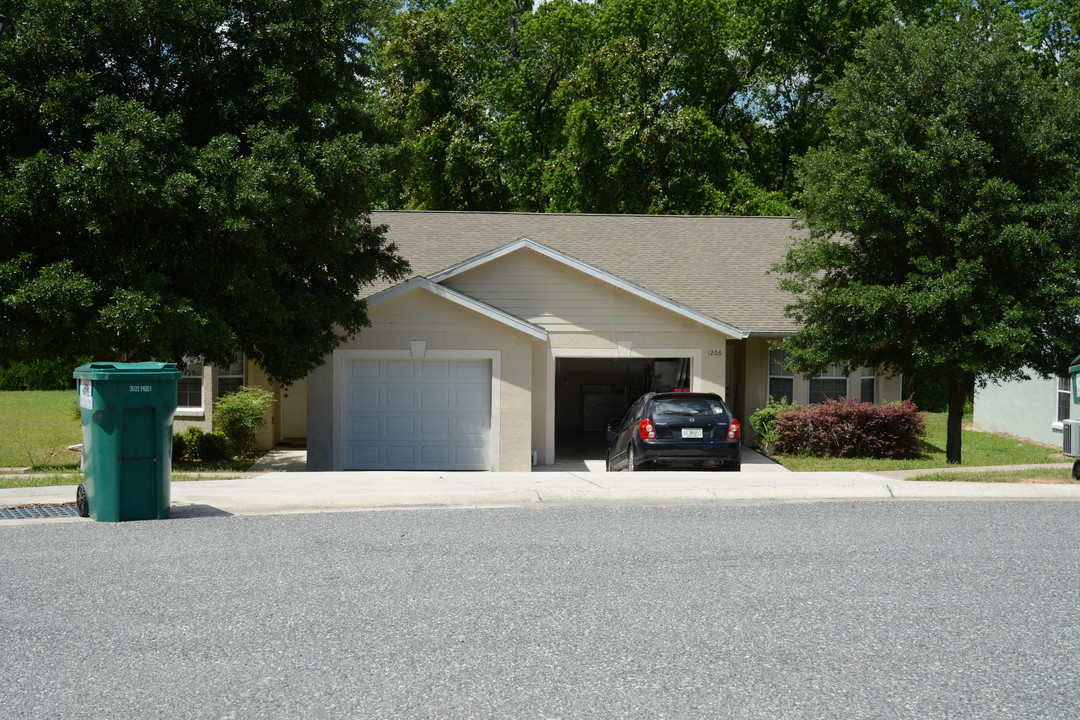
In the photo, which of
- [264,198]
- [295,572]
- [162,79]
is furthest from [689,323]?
[295,572]

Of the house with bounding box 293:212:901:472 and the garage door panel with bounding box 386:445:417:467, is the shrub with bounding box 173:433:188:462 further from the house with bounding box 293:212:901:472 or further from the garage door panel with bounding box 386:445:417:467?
the garage door panel with bounding box 386:445:417:467

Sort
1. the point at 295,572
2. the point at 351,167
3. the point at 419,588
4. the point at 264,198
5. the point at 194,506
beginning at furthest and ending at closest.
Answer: the point at 351,167 < the point at 264,198 < the point at 194,506 < the point at 295,572 < the point at 419,588

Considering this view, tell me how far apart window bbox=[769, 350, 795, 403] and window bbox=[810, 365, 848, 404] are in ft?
1.53

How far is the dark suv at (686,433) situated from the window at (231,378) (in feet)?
29.8

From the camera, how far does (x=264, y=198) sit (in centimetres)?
1296

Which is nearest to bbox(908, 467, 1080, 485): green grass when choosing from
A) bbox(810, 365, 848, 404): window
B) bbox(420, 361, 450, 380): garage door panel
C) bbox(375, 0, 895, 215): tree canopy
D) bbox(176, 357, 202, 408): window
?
bbox(810, 365, 848, 404): window

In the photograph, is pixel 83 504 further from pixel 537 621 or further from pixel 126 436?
pixel 537 621

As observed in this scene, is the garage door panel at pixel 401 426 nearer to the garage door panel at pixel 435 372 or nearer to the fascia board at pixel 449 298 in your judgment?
the garage door panel at pixel 435 372

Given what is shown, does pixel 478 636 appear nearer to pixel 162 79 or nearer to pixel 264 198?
pixel 264 198

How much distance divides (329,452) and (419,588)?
451 inches

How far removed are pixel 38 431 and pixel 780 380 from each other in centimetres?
1775

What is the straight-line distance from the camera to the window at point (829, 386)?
21062 millimetres

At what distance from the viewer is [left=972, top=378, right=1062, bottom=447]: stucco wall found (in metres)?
22.0

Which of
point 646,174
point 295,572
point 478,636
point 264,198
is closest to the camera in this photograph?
point 478,636
